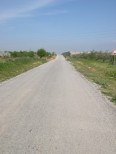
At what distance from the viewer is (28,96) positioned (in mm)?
12297

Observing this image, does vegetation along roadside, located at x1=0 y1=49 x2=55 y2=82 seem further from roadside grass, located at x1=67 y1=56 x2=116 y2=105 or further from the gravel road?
the gravel road

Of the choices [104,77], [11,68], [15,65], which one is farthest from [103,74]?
[15,65]

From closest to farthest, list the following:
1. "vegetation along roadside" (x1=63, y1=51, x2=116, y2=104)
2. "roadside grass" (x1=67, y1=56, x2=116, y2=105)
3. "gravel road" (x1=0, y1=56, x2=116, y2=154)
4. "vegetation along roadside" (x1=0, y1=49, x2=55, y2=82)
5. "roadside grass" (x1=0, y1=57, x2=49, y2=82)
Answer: "gravel road" (x1=0, y1=56, x2=116, y2=154) < "roadside grass" (x1=67, y1=56, x2=116, y2=105) < "vegetation along roadside" (x1=63, y1=51, x2=116, y2=104) < "roadside grass" (x1=0, y1=57, x2=49, y2=82) < "vegetation along roadside" (x1=0, y1=49, x2=55, y2=82)

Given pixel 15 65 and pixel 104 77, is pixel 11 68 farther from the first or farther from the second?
pixel 104 77

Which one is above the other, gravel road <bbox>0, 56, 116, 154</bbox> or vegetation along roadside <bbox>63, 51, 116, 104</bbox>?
gravel road <bbox>0, 56, 116, 154</bbox>

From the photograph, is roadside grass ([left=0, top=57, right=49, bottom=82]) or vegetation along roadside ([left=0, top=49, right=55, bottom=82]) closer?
roadside grass ([left=0, top=57, right=49, bottom=82])

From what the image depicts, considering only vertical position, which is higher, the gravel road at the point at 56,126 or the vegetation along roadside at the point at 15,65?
the gravel road at the point at 56,126

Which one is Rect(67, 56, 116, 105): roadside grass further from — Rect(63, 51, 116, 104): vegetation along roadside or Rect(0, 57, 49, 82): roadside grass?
→ Rect(0, 57, 49, 82): roadside grass

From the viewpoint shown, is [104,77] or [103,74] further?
[103,74]

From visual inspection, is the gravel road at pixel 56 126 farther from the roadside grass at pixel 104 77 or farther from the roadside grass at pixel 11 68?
the roadside grass at pixel 11 68

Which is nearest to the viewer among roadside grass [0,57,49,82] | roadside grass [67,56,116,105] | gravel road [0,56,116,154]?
gravel road [0,56,116,154]

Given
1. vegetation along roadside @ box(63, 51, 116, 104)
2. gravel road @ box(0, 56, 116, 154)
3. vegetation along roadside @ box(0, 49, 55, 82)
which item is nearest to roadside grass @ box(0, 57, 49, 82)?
→ vegetation along roadside @ box(0, 49, 55, 82)

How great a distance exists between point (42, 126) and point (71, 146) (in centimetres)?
168

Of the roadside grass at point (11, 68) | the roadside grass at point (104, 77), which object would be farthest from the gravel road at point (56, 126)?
the roadside grass at point (11, 68)
